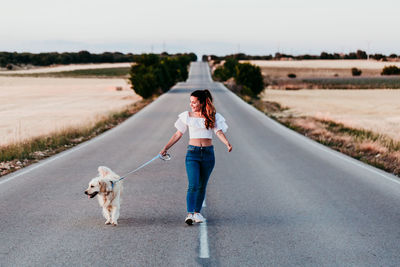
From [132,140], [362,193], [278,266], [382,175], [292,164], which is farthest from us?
[132,140]

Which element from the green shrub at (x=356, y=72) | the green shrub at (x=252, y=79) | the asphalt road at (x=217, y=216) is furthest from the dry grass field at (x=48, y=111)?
the green shrub at (x=356, y=72)

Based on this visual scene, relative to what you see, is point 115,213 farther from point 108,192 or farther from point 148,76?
point 148,76

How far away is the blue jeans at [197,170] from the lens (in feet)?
21.1

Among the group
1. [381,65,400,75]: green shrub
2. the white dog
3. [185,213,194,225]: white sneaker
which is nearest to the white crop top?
[185,213,194,225]: white sneaker

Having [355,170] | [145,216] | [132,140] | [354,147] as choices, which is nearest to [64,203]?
[145,216]

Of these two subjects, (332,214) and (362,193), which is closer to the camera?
(332,214)

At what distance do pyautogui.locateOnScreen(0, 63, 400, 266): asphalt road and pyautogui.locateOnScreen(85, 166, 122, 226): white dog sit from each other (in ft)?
0.70

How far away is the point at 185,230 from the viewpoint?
21.1ft

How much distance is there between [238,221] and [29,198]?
12.6ft

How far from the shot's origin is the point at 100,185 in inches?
248

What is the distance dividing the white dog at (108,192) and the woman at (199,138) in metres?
0.94

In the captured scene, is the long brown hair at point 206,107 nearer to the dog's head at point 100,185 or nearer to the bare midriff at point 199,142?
the bare midriff at point 199,142

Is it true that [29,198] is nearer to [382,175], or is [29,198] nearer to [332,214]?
[332,214]

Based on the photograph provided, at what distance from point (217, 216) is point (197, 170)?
1.06 meters
